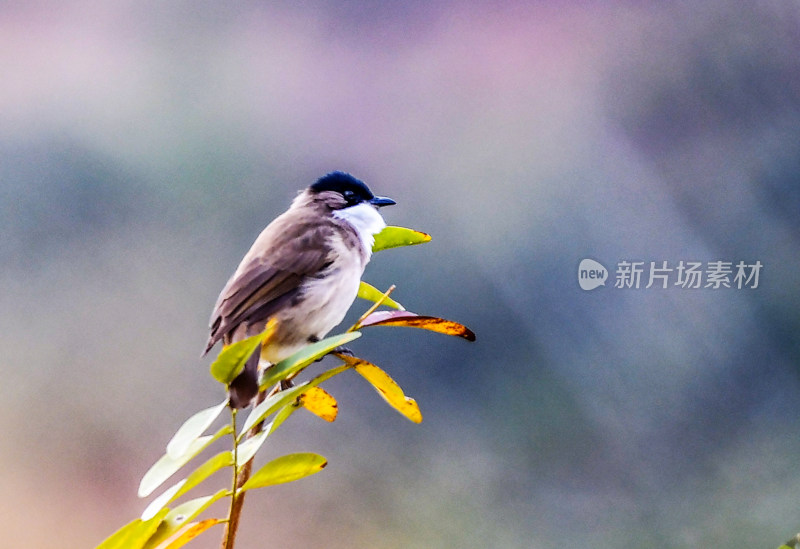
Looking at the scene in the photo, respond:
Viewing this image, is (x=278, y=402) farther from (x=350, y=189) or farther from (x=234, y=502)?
(x=350, y=189)

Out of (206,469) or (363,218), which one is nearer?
(206,469)

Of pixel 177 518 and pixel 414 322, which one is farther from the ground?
pixel 414 322

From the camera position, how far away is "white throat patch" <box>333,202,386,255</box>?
47.2 inches

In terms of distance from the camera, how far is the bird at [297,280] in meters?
0.91

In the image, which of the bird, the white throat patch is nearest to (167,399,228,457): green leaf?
the bird

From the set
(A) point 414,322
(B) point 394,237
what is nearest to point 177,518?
(A) point 414,322

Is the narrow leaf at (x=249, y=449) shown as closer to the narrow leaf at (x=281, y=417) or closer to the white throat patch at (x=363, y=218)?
the narrow leaf at (x=281, y=417)

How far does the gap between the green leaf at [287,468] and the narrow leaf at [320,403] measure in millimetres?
55

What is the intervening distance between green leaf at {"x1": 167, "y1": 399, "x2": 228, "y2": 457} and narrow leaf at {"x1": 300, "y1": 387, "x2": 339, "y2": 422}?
0.34ft

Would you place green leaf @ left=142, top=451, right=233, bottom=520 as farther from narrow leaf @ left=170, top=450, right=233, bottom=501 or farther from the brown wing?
the brown wing

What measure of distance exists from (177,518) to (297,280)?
0.45 metres

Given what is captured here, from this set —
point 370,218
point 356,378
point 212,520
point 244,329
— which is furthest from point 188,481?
point 356,378

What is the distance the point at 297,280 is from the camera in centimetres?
101

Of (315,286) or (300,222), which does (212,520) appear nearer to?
(315,286)
